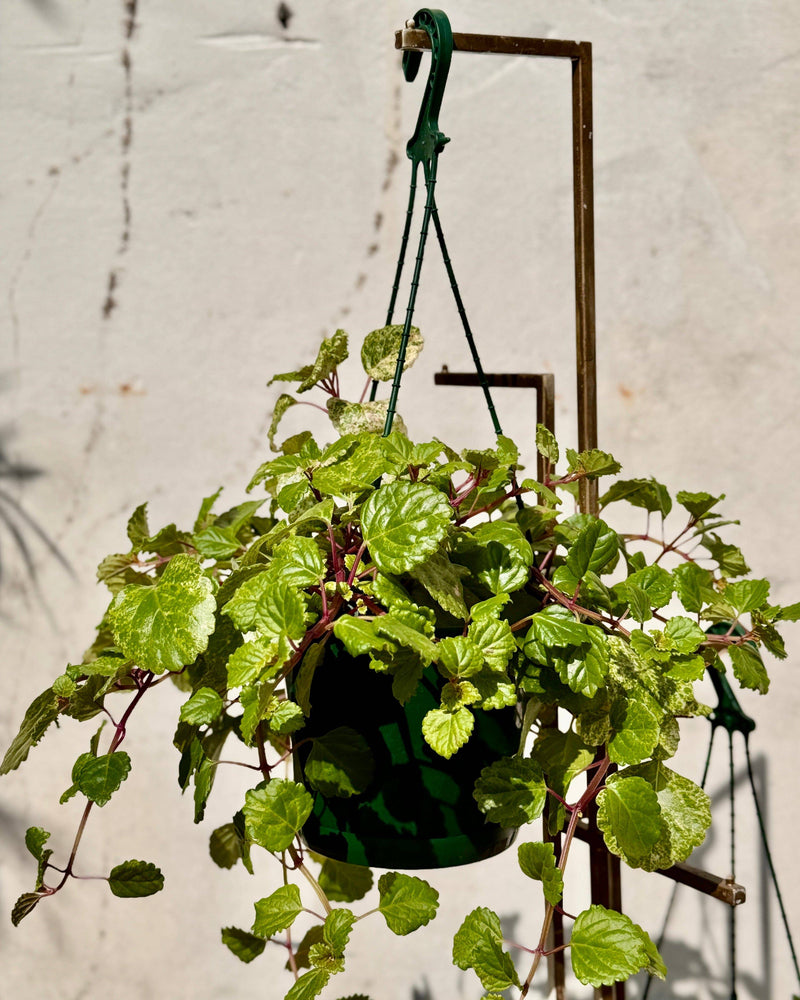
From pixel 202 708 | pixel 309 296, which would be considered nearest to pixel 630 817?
pixel 202 708

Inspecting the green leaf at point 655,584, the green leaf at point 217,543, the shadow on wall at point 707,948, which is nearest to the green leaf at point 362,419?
the green leaf at point 217,543

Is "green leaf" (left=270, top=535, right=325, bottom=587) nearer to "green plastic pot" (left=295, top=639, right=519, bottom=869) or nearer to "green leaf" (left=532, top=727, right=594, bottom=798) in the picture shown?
"green plastic pot" (left=295, top=639, right=519, bottom=869)

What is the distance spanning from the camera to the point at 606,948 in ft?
1.89

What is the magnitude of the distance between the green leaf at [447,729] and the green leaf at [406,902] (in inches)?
4.0

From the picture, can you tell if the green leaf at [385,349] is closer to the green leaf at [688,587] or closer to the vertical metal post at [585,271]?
the vertical metal post at [585,271]

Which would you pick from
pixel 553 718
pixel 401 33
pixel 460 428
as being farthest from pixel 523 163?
pixel 553 718

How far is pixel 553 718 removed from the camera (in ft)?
2.82

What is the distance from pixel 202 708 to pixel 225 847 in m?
0.31

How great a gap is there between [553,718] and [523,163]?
730 millimetres

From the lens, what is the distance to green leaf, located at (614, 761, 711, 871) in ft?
2.10

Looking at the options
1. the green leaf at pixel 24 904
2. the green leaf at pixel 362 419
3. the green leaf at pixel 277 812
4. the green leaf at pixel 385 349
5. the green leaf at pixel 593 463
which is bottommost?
the green leaf at pixel 24 904

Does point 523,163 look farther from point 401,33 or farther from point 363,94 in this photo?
point 401,33

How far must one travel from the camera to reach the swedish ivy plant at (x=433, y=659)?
58 cm

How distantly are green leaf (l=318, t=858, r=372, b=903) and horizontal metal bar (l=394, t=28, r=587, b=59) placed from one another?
0.71 metres
